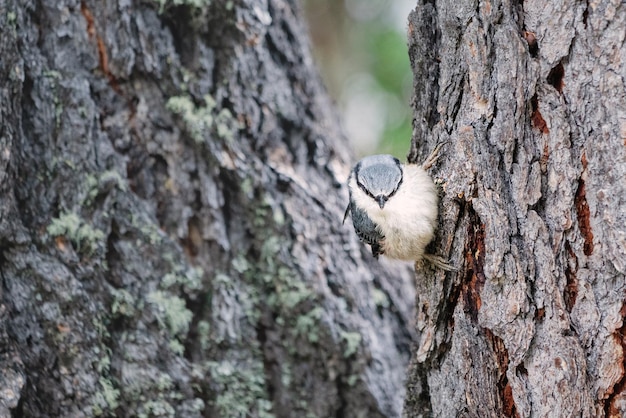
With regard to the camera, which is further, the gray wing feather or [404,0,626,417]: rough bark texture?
the gray wing feather

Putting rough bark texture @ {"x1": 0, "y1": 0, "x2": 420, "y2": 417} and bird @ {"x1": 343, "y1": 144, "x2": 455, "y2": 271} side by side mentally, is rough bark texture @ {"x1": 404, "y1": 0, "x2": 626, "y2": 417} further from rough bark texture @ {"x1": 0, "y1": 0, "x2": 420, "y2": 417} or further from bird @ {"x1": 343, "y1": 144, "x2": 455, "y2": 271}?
rough bark texture @ {"x1": 0, "y1": 0, "x2": 420, "y2": 417}

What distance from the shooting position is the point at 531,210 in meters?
1.63

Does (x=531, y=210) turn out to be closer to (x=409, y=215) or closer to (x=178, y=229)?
(x=409, y=215)

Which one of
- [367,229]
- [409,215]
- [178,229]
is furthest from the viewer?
[178,229]

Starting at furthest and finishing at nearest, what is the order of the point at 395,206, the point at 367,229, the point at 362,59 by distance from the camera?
the point at 362,59 → the point at 367,229 → the point at 395,206

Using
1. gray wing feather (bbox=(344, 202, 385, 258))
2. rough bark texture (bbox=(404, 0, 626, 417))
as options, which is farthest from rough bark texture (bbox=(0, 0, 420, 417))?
rough bark texture (bbox=(404, 0, 626, 417))

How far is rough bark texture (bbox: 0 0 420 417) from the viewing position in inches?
83.7

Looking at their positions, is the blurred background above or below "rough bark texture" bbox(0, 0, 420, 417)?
above

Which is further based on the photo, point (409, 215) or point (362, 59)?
point (362, 59)

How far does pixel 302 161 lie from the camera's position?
2.62 metres

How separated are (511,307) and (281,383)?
111 cm

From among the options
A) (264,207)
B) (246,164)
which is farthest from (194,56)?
(264,207)

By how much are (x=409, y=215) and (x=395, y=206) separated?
0.12 m

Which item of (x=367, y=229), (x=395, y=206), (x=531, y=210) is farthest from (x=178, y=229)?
(x=531, y=210)
